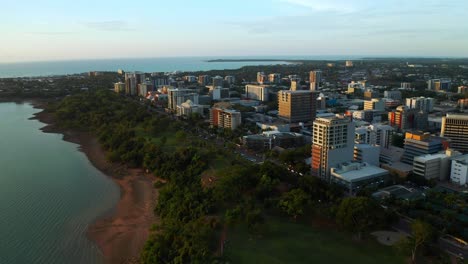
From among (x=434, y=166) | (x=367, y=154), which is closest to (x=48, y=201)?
(x=367, y=154)

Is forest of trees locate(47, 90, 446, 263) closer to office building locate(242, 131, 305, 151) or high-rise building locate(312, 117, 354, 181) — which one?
Result: high-rise building locate(312, 117, 354, 181)

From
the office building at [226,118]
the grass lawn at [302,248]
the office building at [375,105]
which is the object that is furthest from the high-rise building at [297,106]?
the grass lawn at [302,248]

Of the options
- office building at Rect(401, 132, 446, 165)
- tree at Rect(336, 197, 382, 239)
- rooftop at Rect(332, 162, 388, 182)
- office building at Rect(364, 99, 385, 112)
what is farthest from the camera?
office building at Rect(364, 99, 385, 112)

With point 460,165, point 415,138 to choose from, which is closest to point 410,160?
point 415,138

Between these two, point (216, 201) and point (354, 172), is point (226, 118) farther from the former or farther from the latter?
point (216, 201)

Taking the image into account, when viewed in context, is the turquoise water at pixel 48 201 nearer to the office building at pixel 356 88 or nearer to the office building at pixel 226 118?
the office building at pixel 226 118

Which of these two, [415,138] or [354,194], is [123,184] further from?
[415,138]

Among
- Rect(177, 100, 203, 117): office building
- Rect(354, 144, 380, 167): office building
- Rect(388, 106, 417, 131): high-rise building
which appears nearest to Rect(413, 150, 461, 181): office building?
Rect(354, 144, 380, 167): office building

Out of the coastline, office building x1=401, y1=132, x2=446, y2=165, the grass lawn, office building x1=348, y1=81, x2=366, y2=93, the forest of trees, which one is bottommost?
the coastline
